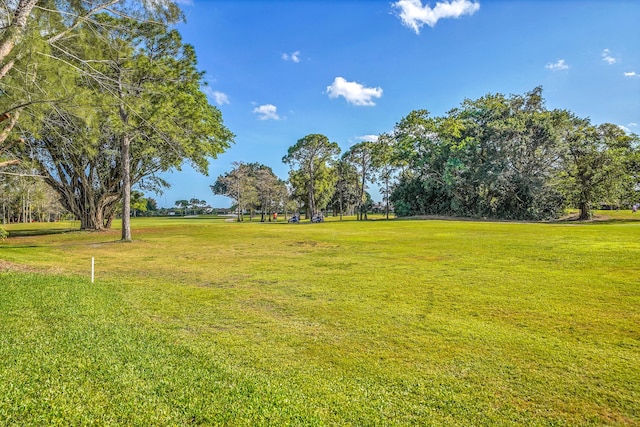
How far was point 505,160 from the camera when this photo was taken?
3531cm

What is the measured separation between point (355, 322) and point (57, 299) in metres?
5.70

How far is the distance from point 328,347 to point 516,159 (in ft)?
124

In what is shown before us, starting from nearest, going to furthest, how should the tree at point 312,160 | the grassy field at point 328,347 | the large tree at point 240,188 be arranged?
the grassy field at point 328,347 < the tree at point 312,160 < the large tree at point 240,188

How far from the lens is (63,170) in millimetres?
26047

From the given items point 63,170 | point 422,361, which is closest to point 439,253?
point 422,361

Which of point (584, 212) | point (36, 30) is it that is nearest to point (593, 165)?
point (584, 212)

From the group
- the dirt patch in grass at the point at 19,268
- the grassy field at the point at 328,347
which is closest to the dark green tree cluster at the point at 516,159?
the grassy field at the point at 328,347

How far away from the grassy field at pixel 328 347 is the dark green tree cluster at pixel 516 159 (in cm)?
2898

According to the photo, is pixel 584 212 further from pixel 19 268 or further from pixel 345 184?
pixel 19 268

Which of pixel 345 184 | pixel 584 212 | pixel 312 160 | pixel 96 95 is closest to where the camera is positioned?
pixel 96 95

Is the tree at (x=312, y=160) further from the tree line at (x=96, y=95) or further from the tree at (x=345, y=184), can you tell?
the tree line at (x=96, y=95)

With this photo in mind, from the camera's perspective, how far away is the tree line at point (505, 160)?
111 feet

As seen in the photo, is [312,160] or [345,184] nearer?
[312,160]

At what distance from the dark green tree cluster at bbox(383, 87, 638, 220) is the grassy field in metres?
29.0
